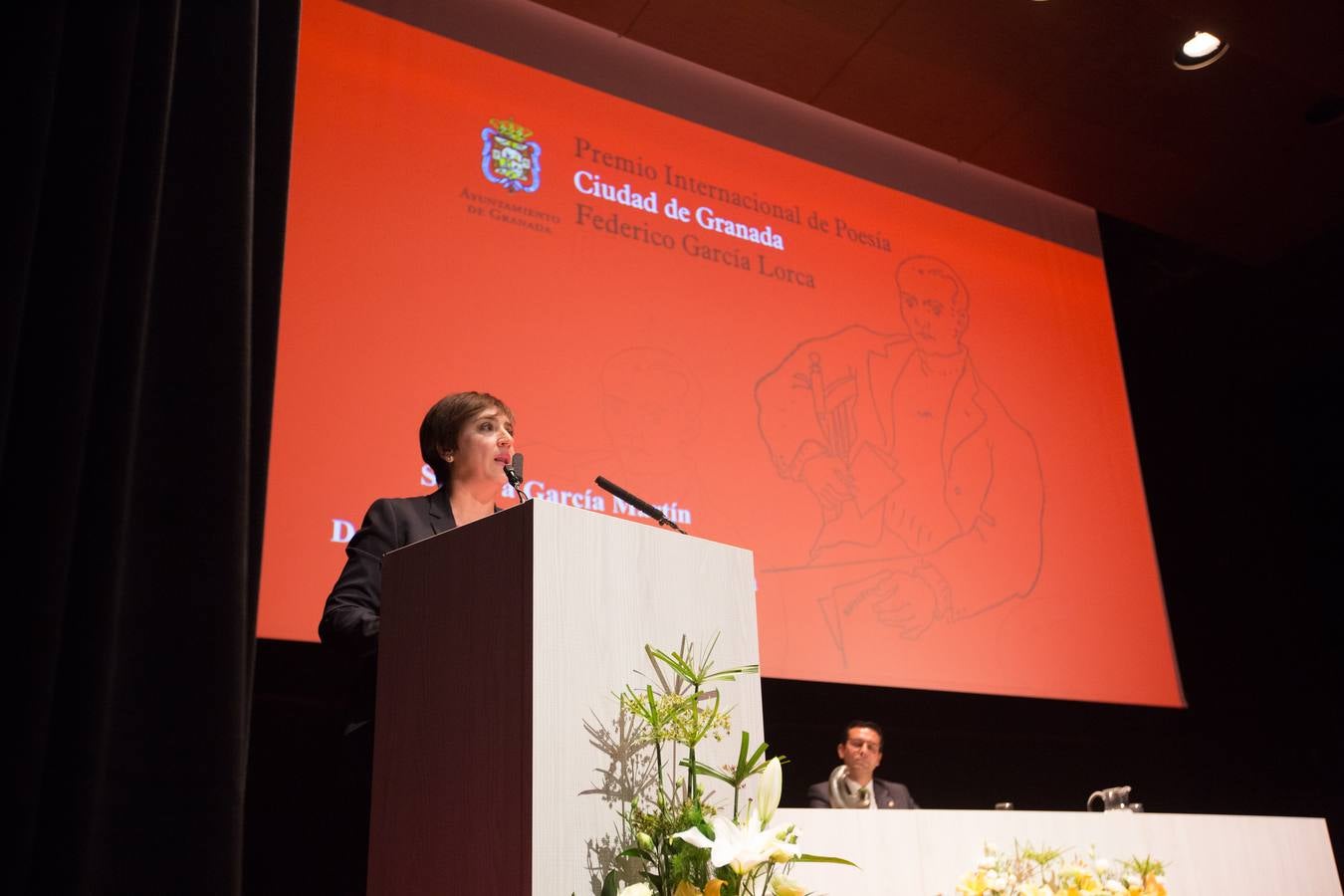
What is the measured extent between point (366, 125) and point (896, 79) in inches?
91.0

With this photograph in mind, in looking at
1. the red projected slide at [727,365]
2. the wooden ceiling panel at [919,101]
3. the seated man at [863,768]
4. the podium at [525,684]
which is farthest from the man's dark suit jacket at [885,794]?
the wooden ceiling panel at [919,101]

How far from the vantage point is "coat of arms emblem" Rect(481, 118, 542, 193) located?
3.73 m

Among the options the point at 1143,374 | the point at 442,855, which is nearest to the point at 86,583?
the point at 442,855

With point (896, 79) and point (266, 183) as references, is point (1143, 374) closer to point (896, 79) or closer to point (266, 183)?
point (896, 79)

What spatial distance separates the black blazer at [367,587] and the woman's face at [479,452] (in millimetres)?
59

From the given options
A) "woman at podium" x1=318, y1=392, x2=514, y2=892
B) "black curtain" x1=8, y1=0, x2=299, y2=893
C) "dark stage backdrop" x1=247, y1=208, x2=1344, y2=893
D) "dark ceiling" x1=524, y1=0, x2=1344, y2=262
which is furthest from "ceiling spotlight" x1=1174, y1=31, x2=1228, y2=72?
"black curtain" x1=8, y1=0, x2=299, y2=893

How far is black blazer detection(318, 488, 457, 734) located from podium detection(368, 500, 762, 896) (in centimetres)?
20

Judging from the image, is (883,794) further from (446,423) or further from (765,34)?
(765,34)

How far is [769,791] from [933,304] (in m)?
3.69

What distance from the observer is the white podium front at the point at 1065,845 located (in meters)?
1.96

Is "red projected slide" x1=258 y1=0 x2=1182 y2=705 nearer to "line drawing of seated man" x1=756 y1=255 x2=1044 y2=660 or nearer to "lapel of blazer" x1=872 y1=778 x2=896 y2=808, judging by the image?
"line drawing of seated man" x1=756 y1=255 x2=1044 y2=660

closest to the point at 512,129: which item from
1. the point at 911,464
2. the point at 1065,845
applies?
the point at 911,464

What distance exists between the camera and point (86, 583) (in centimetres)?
79

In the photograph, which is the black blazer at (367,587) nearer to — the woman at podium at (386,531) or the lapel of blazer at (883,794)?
the woman at podium at (386,531)
